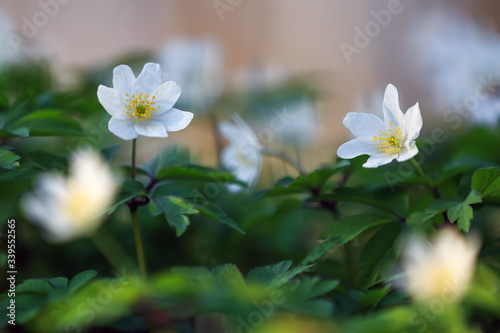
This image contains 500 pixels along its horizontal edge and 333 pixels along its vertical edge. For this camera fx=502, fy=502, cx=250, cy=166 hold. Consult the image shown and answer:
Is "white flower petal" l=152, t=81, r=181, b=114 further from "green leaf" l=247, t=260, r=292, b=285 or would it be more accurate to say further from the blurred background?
the blurred background

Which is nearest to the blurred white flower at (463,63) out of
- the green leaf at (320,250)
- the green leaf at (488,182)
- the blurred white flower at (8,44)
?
the green leaf at (488,182)

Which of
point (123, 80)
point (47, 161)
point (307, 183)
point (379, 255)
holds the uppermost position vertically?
point (123, 80)

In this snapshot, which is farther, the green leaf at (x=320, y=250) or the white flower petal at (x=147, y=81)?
the white flower petal at (x=147, y=81)

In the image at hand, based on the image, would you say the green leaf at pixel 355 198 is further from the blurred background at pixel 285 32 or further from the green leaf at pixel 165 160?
the blurred background at pixel 285 32

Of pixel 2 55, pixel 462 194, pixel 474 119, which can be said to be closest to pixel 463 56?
pixel 474 119

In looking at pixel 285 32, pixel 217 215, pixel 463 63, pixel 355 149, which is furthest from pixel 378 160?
pixel 285 32

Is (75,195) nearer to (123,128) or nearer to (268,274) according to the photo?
(123,128)
